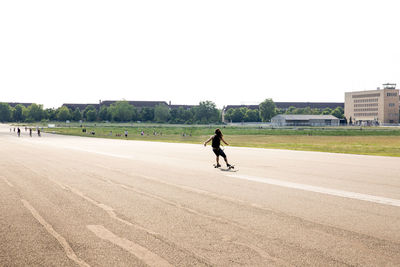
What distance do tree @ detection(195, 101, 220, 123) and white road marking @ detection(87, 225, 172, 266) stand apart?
163m

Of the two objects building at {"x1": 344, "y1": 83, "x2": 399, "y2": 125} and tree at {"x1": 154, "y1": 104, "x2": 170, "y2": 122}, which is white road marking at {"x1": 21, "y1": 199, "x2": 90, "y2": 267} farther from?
building at {"x1": 344, "y1": 83, "x2": 399, "y2": 125}

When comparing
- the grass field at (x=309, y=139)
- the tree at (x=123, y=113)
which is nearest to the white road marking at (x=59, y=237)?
the grass field at (x=309, y=139)

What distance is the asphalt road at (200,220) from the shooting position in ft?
18.5

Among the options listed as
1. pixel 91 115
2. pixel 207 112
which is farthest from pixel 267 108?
pixel 91 115

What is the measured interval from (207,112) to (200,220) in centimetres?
16429

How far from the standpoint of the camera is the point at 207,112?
563ft

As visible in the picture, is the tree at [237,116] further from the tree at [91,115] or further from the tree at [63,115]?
the tree at [63,115]

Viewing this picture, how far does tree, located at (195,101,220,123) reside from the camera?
171625 millimetres

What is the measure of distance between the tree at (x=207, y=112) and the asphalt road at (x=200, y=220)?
158 m

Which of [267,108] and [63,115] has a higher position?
[267,108]

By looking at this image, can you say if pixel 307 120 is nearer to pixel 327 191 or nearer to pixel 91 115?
pixel 91 115

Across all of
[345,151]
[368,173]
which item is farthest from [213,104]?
[368,173]

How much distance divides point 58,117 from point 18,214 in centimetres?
18857

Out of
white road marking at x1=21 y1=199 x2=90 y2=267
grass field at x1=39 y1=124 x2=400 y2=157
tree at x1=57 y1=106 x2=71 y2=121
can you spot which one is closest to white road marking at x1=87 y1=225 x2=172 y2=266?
white road marking at x1=21 y1=199 x2=90 y2=267
